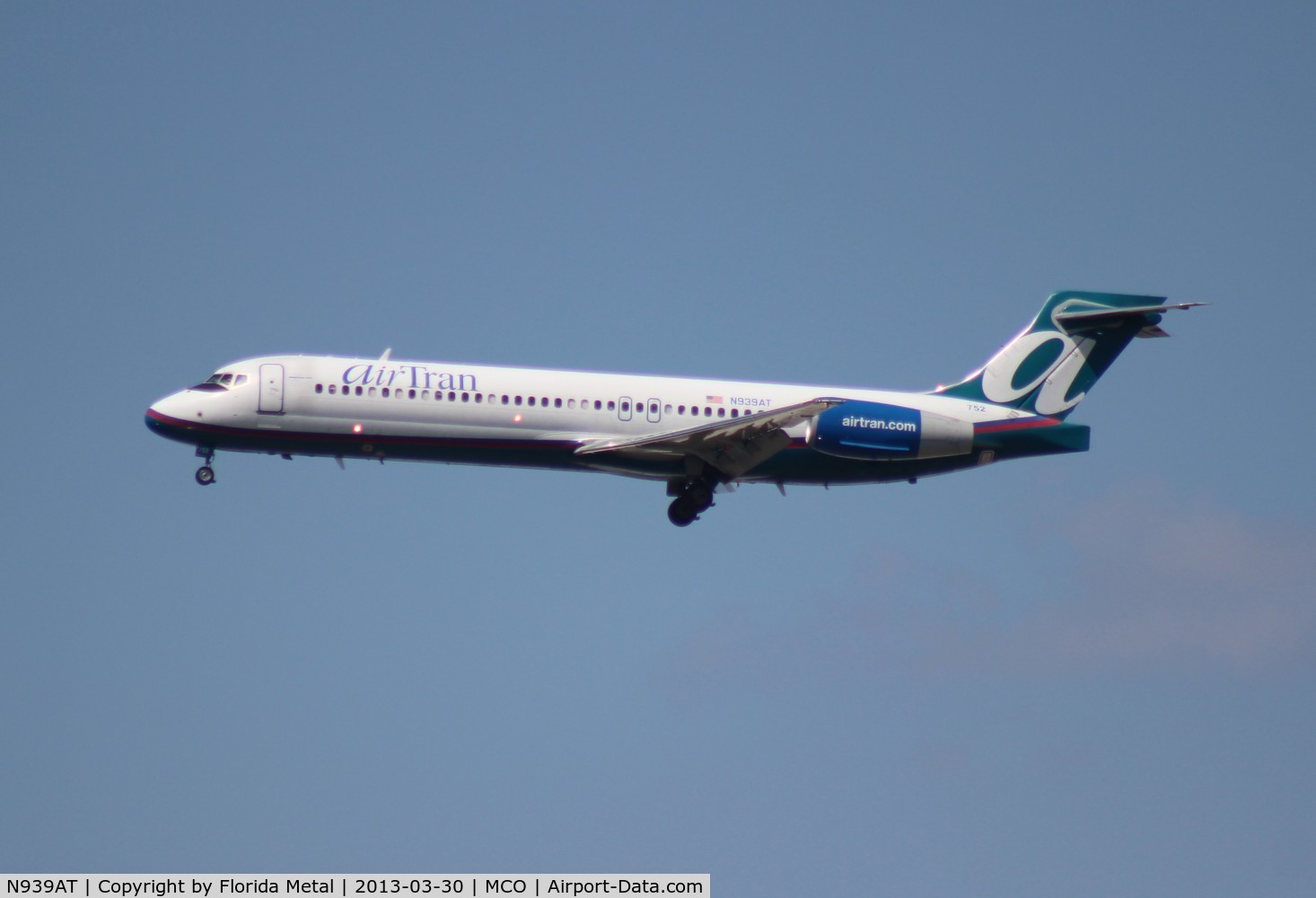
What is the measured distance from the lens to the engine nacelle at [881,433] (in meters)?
38.9

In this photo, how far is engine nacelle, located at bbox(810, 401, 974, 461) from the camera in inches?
1533

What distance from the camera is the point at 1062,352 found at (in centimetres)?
4284

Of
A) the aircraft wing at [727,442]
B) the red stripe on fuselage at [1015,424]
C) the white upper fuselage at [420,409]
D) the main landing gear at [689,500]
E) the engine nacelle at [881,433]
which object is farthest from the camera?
the red stripe on fuselage at [1015,424]

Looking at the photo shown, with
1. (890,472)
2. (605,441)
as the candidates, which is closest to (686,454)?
(605,441)

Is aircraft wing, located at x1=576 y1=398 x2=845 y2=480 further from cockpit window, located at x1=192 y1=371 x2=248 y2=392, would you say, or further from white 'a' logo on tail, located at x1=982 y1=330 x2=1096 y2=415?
cockpit window, located at x1=192 y1=371 x2=248 y2=392

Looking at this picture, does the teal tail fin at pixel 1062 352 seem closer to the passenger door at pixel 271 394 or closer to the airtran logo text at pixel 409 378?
the airtran logo text at pixel 409 378

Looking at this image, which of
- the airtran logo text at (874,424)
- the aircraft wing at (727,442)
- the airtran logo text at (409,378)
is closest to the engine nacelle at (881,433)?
the airtran logo text at (874,424)

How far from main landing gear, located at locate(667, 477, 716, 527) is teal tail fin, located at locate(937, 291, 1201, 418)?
6594 millimetres

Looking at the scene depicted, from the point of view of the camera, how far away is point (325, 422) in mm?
38750

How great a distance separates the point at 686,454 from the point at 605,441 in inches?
78.2

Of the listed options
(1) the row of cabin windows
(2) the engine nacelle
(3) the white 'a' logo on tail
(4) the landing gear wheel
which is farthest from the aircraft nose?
(3) the white 'a' logo on tail

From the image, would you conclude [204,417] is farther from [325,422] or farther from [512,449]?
[512,449]

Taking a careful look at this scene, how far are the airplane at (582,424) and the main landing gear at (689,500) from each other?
38mm

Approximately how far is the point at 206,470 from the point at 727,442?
41.1ft
